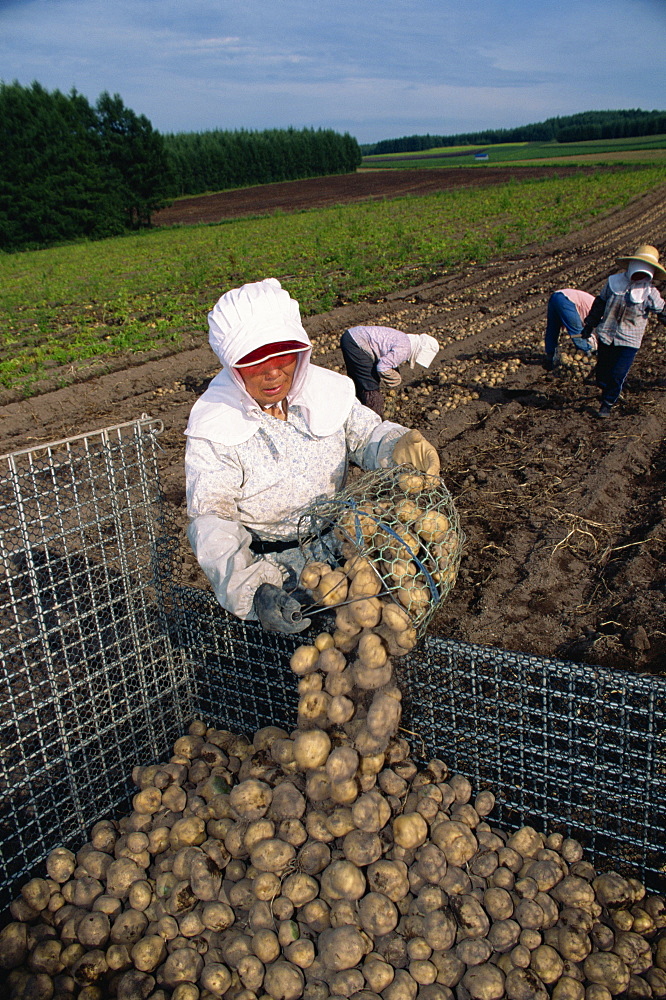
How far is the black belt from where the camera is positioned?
2555 mm

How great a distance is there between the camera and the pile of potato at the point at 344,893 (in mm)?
1738

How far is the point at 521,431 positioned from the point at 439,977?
5.11 metres

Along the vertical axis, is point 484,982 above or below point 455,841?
below

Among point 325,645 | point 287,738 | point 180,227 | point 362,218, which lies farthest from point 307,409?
point 180,227

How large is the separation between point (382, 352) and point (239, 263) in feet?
40.8

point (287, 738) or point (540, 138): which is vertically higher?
point (540, 138)

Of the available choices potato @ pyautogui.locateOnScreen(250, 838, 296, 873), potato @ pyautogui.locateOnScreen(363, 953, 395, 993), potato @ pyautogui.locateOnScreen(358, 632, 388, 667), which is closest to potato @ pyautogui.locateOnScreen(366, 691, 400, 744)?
potato @ pyautogui.locateOnScreen(358, 632, 388, 667)

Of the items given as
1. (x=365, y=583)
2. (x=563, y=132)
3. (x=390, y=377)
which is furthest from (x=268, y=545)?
(x=563, y=132)

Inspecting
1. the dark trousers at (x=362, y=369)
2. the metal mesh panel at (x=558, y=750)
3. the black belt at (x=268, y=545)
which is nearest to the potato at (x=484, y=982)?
the metal mesh panel at (x=558, y=750)

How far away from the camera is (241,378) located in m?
2.30

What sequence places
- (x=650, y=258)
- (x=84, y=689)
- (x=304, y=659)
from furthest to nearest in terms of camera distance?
1. (x=650, y=258)
2. (x=84, y=689)
3. (x=304, y=659)

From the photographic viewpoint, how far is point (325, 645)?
2.01 m

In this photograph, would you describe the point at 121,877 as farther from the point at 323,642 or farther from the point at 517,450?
the point at 517,450

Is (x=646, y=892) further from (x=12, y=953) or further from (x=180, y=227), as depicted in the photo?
(x=180, y=227)
